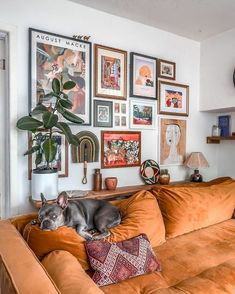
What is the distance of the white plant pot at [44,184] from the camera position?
5.98ft

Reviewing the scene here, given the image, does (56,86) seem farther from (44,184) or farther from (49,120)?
(44,184)

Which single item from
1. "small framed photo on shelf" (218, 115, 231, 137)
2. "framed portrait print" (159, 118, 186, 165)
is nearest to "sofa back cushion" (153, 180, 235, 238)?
"framed portrait print" (159, 118, 186, 165)

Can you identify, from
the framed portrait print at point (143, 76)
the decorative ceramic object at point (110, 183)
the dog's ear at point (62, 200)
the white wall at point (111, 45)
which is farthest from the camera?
the framed portrait print at point (143, 76)

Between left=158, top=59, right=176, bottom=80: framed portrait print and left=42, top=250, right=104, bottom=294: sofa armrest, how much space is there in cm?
218

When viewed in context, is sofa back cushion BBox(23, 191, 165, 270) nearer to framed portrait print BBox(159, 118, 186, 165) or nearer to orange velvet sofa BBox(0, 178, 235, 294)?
orange velvet sofa BBox(0, 178, 235, 294)

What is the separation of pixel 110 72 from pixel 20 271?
1.94 m

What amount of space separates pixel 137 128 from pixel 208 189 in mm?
972

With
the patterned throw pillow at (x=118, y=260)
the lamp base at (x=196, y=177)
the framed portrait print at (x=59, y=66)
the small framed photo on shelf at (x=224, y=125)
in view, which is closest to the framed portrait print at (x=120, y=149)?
the framed portrait print at (x=59, y=66)

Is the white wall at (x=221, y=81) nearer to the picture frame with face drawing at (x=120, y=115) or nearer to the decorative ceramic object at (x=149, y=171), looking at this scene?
the decorative ceramic object at (x=149, y=171)

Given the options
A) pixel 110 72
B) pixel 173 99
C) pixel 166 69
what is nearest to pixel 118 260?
pixel 110 72

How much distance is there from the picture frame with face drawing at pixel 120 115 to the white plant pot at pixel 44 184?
36.8 inches

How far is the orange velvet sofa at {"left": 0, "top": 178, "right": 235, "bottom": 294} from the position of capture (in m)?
1.13

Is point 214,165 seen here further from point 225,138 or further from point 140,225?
point 140,225

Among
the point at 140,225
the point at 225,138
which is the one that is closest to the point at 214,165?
the point at 225,138
